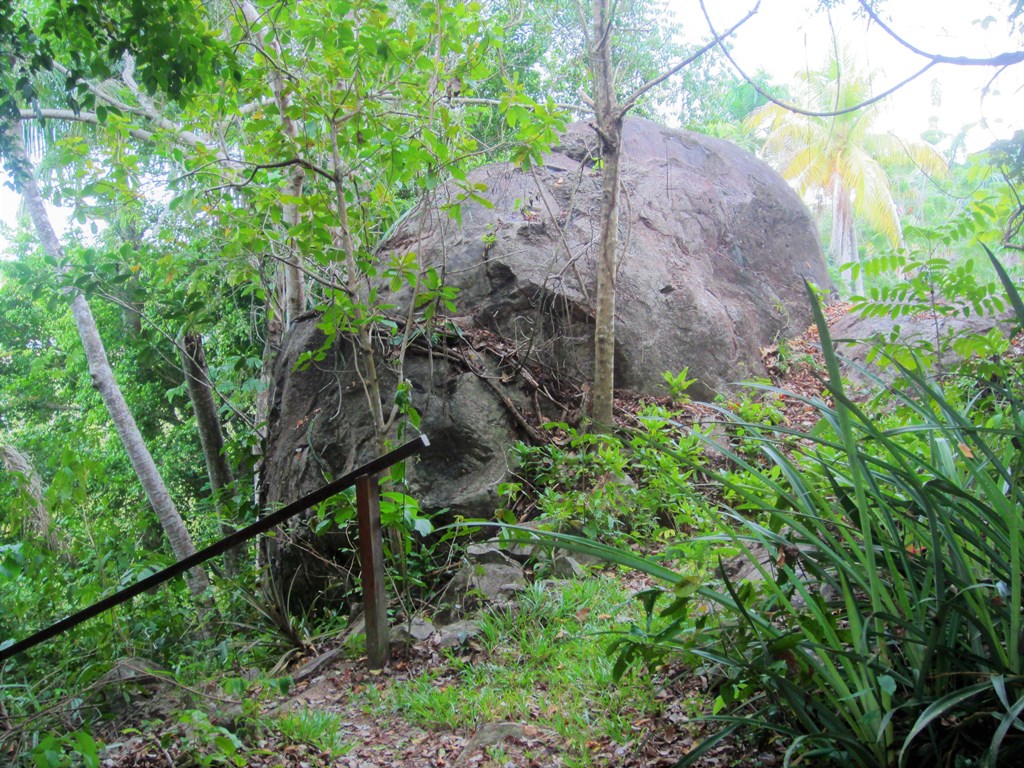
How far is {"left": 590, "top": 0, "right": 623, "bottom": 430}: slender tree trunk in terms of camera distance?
5.41 m

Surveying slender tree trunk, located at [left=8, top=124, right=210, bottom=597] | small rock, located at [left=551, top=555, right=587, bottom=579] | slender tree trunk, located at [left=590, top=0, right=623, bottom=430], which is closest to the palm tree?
slender tree trunk, located at [left=590, top=0, right=623, bottom=430]

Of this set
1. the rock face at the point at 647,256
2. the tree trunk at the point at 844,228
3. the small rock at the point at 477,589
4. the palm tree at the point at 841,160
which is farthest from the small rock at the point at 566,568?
the tree trunk at the point at 844,228

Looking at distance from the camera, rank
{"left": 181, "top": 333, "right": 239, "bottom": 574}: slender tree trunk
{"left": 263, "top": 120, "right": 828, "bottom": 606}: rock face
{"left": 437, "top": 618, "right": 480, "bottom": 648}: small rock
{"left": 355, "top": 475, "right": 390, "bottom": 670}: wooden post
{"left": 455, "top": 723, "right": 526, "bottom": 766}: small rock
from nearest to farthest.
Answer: {"left": 455, "top": 723, "right": 526, "bottom": 766}: small rock, {"left": 355, "top": 475, "right": 390, "bottom": 670}: wooden post, {"left": 437, "top": 618, "right": 480, "bottom": 648}: small rock, {"left": 263, "top": 120, "right": 828, "bottom": 606}: rock face, {"left": 181, "top": 333, "right": 239, "bottom": 574}: slender tree trunk

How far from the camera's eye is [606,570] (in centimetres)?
455

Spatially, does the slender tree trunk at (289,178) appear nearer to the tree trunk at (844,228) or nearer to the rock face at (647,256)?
the rock face at (647,256)

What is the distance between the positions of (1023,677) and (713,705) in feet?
3.03

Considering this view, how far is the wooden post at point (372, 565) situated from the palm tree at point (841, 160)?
2076 cm

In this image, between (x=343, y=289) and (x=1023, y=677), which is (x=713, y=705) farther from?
(x=343, y=289)

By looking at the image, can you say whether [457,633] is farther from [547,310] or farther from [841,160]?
[841,160]

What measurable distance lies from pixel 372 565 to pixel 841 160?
77.0 ft

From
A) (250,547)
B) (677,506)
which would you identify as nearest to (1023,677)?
(677,506)

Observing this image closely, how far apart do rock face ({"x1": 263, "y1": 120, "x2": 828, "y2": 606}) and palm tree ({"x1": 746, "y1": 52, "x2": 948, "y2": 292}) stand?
13.9 meters

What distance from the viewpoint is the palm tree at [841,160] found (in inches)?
858

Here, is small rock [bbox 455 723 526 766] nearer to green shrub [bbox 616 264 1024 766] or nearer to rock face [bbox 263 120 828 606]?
green shrub [bbox 616 264 1024 766]
